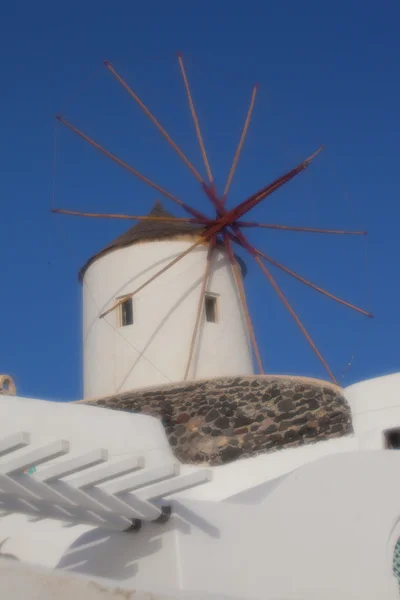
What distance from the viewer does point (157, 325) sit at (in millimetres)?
12086

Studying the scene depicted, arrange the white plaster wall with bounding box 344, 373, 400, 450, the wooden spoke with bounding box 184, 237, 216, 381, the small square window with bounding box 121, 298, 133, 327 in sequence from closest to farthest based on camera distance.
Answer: the white plaster wall with bounding box 344, 373, 400, 450 < the wooden spoke with bounding box 184, 237, 216, 381 < the small square window with bounding box 121, 298, 133, 327

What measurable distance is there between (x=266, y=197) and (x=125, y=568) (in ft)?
29.5

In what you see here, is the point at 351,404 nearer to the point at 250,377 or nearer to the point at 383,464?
the point at 250,377

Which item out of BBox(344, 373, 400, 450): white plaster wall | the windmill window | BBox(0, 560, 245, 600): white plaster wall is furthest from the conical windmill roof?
BBox(0, 560, 245, 600): white plaster wall

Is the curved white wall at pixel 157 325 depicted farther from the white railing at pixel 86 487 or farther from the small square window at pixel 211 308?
the white railing at pixel 86 487

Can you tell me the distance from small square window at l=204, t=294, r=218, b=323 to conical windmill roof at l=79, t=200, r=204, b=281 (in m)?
1.17

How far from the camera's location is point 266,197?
13.6 metres

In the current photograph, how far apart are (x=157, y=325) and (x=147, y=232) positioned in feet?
5.90

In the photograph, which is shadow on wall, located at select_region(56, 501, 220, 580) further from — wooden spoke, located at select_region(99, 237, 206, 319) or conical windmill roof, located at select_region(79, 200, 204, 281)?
conical windmill roof, located at select_region(79, 200, 204, 281)

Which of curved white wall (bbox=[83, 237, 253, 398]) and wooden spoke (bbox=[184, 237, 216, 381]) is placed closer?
wooden spoke (bbox=[184, 237, 216, 381])

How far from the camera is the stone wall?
9500 mm

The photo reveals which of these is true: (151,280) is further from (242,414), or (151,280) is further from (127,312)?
(242,414)

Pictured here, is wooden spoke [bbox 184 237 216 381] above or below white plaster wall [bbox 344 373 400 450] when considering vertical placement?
above


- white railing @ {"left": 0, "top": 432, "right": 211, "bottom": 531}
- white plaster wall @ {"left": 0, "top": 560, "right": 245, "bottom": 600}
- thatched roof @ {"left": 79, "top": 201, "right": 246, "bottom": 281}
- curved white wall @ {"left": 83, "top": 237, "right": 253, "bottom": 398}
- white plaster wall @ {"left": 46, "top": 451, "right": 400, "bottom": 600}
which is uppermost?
thatched roof @ {"left": 79, "top": 201, "right": 246, "bottom": 281}
